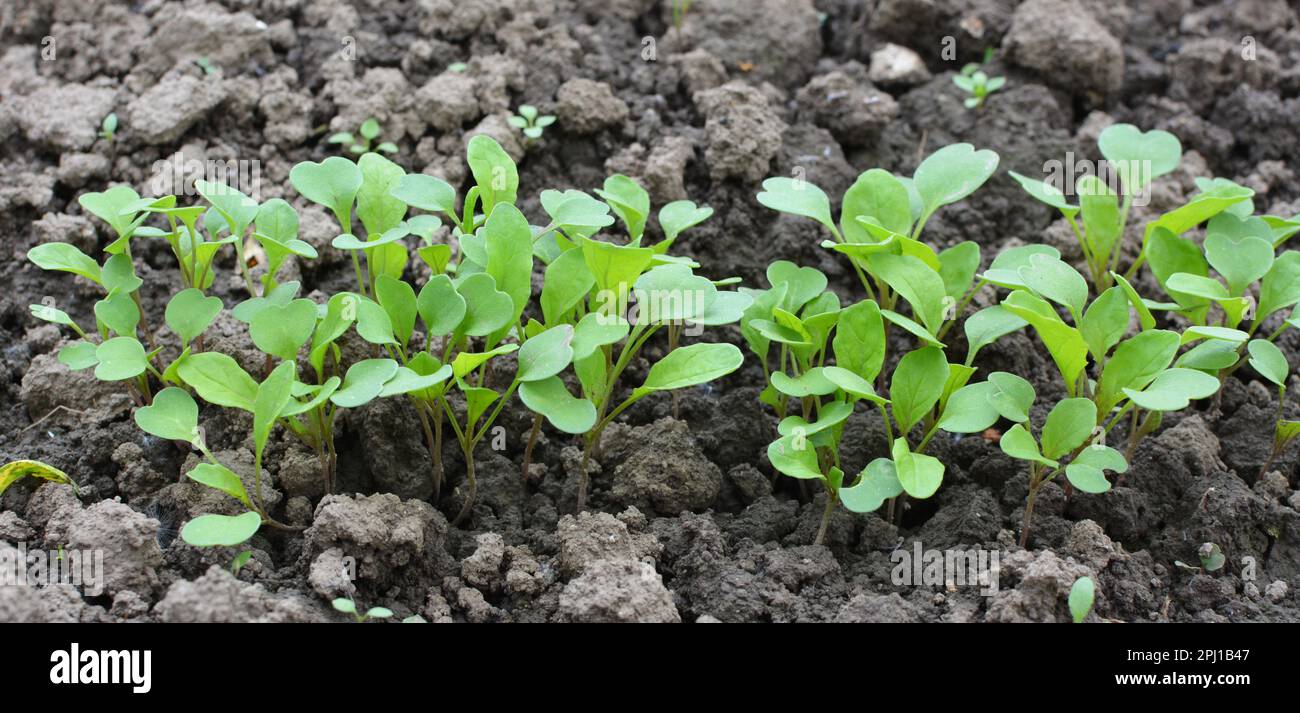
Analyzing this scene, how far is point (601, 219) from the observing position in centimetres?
Answer: 213

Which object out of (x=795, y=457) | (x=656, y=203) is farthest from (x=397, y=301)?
(x=656, y=203)

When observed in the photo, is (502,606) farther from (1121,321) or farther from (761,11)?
(761,11)

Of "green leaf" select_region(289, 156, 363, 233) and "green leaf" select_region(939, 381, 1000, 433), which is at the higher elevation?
"green leaf" select_region(289, 156, 363, 233)

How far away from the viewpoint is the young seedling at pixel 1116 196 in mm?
2424

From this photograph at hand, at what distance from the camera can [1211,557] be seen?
7.04 ft

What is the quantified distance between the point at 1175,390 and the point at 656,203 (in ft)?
4.35

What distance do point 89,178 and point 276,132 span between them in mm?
471

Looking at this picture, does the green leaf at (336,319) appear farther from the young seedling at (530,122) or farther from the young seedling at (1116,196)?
the young seedling at (1116,196)

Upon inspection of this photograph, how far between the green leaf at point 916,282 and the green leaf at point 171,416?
4.32 ft

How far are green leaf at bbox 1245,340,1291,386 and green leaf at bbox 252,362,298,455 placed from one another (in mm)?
1803

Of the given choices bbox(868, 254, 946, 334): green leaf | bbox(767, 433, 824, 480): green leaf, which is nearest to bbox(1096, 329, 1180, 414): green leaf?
bbox(868, 254, 946, 334): green leaf

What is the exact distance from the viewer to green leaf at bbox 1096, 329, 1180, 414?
2.06 metres

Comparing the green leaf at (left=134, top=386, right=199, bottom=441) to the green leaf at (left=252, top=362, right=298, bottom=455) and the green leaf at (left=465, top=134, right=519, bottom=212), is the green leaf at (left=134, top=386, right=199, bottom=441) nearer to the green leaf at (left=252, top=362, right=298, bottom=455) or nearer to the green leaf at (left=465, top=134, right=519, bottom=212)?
the green leaf at (left=252, top=362, right=298, bottom=455)

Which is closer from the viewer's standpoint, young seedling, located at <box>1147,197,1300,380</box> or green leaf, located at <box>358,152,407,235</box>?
young seedling, located at <box>1147,197,1300,380</box>
